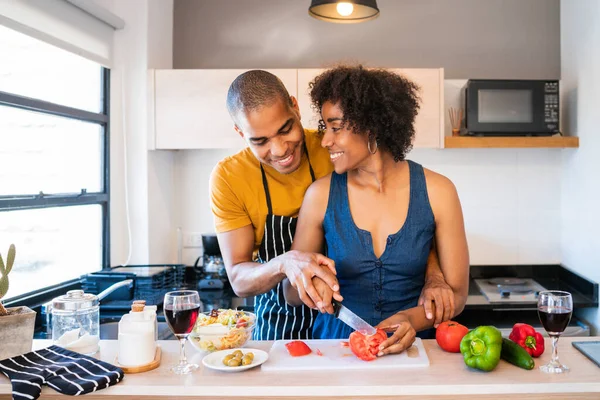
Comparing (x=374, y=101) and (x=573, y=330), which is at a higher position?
(x=374, y=101)

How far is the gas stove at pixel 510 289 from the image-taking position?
9.72ft

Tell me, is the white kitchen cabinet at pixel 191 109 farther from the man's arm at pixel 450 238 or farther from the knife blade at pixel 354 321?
the knife blade at pixel 354 321

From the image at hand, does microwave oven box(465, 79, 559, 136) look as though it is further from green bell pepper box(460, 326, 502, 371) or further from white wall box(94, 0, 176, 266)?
green bell pepper box(460, 326, 502, 371)

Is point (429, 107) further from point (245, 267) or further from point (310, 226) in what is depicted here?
point (245, 267)

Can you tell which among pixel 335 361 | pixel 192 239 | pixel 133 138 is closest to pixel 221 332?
pixel 335 361

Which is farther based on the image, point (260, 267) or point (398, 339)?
point (260, 267)

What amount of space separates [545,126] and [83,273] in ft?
8.35

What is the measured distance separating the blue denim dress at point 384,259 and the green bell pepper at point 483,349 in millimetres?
395

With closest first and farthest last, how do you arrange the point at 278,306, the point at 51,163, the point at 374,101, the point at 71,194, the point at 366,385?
the point at 366,385
the point at 374,101
the point at 278,306
the point at 51,163
the point at 71,194

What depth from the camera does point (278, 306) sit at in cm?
207

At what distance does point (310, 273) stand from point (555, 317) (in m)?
0.59

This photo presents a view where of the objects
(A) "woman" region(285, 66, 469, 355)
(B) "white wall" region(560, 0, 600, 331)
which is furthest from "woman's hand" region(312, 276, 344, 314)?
(B) "white wall" region(560, 0, 600, 331)

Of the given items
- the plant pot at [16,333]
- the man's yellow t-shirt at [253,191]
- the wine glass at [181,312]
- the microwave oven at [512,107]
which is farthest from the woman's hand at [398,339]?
the microwave oven at [512,107]

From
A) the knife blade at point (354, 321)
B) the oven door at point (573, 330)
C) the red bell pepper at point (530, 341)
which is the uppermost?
the knife blade at point (354, 321)
